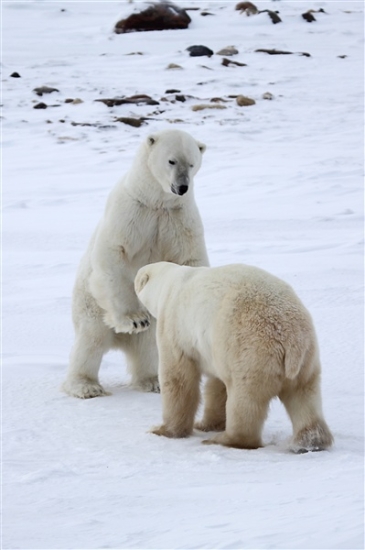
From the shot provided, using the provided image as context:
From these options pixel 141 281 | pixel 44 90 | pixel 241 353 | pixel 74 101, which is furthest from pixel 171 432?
Result: pixel 44 90

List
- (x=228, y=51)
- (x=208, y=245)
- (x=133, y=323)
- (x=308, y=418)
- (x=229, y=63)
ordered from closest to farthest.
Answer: (x=308, y=418), (x=133, y=323), (x=208, y=245), (x=229, y=63), (x=228, y=51)

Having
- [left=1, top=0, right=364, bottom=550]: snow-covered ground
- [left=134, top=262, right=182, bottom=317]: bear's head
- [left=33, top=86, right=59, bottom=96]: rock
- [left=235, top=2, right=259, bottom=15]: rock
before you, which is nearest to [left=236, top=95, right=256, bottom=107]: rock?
[left=1, top=0, right=364, bottom=550]: snow-covered ground

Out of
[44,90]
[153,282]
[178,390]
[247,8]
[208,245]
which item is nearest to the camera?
[178,390]

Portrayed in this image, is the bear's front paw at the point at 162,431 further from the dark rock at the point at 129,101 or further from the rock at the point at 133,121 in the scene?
the dark rock at the point at 129,101

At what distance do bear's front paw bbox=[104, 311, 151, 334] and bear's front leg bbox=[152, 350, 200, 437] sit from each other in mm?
772

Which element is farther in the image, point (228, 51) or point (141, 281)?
point (228, 51)

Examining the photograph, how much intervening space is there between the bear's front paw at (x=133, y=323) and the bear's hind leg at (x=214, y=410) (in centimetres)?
71

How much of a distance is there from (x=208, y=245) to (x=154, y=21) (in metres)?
14.7

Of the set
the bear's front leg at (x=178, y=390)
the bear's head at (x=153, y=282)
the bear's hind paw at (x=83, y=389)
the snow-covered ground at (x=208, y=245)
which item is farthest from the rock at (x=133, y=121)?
the bear's front leg at (x=178, y=390)

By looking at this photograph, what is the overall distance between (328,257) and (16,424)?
3408mm

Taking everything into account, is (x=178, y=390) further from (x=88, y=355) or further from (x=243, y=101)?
(x=243, y=101)

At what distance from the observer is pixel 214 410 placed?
377 cm

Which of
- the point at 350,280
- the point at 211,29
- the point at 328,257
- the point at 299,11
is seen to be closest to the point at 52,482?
the point at 350,280

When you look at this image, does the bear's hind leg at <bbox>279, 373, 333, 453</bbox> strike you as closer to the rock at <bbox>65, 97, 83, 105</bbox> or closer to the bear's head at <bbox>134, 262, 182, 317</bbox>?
the bear's head at <bbox>134, 262, 182, 317</bbox>
